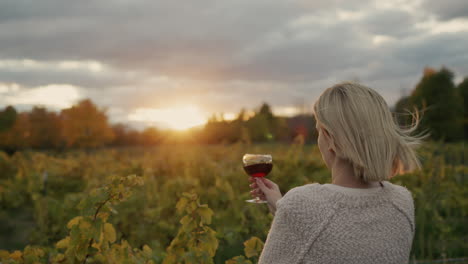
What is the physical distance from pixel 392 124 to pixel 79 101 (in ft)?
136

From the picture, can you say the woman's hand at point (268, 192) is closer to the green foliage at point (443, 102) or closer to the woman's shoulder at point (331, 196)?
the woman's shoulder at point (331, 196)

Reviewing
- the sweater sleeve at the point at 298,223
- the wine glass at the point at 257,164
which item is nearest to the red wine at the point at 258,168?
the wine glass at the point at 257,164

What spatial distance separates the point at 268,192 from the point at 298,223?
16.7 inches

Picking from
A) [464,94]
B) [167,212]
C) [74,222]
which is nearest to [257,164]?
[74,222]

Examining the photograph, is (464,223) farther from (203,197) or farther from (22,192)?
(22,192)

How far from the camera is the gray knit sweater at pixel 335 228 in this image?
4.73ft

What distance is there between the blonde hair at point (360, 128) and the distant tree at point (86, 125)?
37778 mm

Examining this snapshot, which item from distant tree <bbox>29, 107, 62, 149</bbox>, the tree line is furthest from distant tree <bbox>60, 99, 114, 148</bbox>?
distant tree <bbox>29, 107, 62, 149</bbox>

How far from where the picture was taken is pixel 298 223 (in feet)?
4.76

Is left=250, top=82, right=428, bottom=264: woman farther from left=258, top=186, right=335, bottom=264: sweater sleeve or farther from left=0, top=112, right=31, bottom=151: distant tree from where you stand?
left=0, top=112, right=31, bottom=151: distant tree

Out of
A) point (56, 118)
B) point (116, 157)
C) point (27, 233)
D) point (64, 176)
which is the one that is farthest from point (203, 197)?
point (56, 118)

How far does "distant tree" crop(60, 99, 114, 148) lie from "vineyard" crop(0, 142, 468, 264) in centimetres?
3076

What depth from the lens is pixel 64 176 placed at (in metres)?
6.83

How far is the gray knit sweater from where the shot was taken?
1.44m
